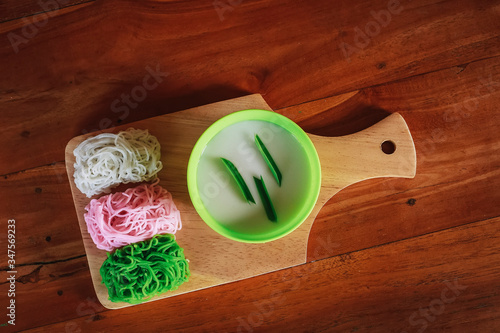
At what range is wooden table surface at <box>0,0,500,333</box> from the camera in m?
1.11

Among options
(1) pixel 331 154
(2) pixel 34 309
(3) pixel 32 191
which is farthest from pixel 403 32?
(2) pixel 34 309

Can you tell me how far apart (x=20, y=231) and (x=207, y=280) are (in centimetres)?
58

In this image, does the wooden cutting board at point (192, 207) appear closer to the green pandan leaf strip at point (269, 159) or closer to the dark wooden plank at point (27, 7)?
the green pandan leaf strip at point (269, 159)

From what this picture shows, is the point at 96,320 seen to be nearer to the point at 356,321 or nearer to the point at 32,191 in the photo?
the point at 32,191

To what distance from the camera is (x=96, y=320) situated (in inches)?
43.4

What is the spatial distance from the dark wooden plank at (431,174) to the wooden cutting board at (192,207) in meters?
0.10

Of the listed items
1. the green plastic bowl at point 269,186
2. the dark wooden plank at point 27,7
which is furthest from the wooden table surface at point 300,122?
the green plastic bowl at point 269,186

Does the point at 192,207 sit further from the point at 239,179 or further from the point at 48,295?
the point at 48,295

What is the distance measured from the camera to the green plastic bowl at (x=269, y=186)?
924mm

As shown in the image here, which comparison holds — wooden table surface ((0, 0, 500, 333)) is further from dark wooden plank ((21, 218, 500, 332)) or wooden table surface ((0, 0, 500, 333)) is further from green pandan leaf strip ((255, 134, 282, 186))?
green pandan leaf strip ((255, 134, 282, 186))

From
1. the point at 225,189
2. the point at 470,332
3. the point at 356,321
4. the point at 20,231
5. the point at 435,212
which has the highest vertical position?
the point at 20,231

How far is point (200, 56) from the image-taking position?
1137 millimetres

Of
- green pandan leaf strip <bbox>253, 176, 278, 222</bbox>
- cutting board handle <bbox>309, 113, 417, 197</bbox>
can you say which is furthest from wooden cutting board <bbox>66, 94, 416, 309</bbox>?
green pandan leaf strip <bbox>253, 176, 278, 222</bbox>

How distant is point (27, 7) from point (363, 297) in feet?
4.45
